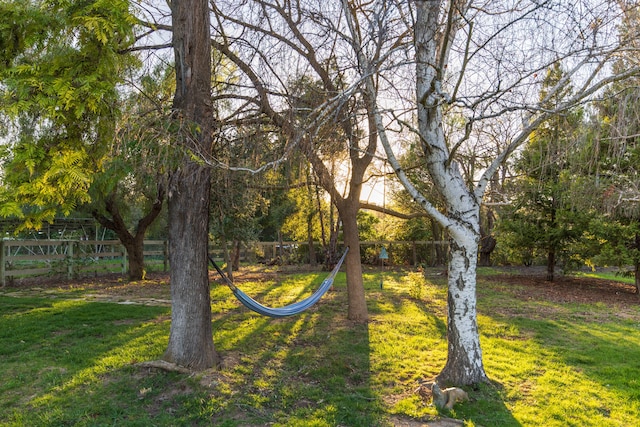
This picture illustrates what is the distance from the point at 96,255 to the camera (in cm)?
1012

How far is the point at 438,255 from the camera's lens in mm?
13641

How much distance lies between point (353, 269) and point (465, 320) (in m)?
2.33

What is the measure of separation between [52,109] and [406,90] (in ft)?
9.50

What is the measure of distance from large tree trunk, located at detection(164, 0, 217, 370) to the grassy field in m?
0.29

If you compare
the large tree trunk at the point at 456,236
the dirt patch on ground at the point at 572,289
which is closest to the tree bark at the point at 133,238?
the large tree trunk at the point at 456,236

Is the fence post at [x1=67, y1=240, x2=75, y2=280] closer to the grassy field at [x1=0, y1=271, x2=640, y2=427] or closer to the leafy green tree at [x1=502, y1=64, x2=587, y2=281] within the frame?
the grassy field at [x1=0, y1=271, x2=640, y2=427]

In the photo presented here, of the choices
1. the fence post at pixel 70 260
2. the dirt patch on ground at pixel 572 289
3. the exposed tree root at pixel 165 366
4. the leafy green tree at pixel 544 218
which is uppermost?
the leafy green tree at pixel 544 218

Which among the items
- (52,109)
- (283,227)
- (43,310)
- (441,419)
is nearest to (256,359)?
(441,419)

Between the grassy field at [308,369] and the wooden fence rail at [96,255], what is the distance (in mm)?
2815

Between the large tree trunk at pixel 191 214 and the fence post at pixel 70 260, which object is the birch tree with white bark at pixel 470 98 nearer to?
the large tree trunk at pixel 191 214

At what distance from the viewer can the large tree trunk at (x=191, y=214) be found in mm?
3594

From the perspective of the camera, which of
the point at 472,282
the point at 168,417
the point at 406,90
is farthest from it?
the point at 406,90

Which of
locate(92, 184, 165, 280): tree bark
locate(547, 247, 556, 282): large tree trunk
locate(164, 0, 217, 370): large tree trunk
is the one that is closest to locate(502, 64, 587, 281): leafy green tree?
locate(547, 247, 556, 282): large tree trunk

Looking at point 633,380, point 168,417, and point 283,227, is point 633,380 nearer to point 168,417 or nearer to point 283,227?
point 168,417
